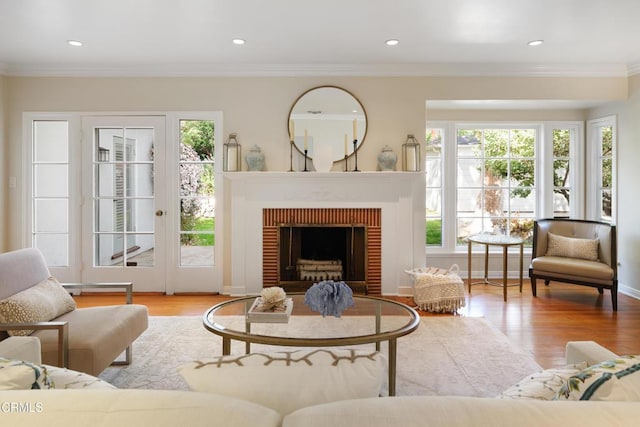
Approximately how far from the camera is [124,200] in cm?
484

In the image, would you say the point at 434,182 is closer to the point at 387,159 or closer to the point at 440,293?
the point at 387,159

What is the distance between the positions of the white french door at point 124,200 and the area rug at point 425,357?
125 centimetres

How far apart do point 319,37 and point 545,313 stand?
3.24 m

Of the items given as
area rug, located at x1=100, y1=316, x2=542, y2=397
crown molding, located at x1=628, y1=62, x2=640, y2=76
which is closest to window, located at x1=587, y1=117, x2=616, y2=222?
crown molding, located at x1=628, y1=62, x2=640, y2=76

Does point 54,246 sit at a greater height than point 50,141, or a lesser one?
lesser

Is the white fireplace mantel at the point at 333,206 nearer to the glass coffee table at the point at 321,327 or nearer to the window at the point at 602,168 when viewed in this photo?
the glass coffee table at the point at 321,327

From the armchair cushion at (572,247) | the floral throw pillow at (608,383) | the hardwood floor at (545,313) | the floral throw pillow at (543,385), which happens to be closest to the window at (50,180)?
the hardwood floor at (545,313)

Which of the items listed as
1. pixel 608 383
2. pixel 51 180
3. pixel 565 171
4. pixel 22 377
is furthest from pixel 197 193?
pixel 565 171

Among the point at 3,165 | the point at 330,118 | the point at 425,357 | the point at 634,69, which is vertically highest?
the point at 634,69

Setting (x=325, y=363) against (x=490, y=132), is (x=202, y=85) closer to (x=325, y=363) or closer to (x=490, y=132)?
(x=490, y=132)

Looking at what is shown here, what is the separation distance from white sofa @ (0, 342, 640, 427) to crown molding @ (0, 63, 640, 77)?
4313 millimetres

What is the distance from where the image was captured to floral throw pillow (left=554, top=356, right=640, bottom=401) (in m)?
0.94

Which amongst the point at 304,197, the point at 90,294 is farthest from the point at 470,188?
the point at 90,294

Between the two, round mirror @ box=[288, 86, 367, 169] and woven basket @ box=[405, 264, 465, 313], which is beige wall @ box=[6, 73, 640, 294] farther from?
woven basket @ box=[405, 264, 465, 313]
